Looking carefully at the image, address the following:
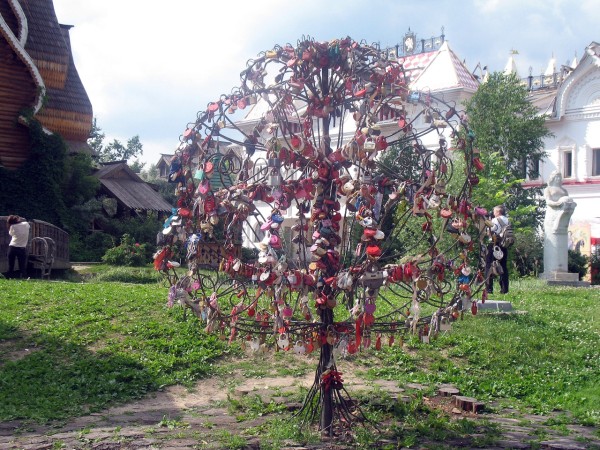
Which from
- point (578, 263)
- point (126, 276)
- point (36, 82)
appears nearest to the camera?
point (126, 276)

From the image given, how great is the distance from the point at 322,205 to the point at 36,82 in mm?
23308

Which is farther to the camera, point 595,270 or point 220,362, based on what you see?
point 595,270

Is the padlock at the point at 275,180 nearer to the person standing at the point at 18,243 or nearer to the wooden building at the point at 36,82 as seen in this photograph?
the person standing at the point at 18,243

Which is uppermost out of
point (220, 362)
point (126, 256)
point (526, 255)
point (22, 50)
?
point (22, 50)

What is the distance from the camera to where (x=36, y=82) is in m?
27.4

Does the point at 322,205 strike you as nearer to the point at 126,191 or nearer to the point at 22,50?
the point at 22,50

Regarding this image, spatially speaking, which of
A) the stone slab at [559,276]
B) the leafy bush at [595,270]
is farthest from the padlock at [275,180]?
the leafy bush at [595,270]

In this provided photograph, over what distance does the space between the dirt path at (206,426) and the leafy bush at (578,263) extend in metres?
20.2

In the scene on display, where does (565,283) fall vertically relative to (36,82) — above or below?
below

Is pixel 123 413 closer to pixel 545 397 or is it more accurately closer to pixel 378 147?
pixel 378 147

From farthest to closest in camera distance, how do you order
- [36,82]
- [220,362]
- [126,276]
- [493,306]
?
[36,82] < [126,276] < [493,306] < [220,362]

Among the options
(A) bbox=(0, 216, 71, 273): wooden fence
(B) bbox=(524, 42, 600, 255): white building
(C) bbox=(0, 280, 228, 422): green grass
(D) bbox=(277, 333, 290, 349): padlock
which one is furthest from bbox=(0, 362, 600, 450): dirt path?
(B) bbox=(524, 42, 600, 255): white building

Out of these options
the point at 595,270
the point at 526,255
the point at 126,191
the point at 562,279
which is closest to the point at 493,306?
the point at 562,279

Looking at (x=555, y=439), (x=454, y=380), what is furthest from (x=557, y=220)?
(x=555, y=439)
